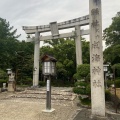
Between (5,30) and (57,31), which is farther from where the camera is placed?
(5,30)

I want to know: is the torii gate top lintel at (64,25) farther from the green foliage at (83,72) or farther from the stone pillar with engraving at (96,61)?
the stone pillar with engraving at (96,61)

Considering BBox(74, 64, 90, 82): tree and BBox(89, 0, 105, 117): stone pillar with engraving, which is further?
BBox(74, 64, 90, 82): tree

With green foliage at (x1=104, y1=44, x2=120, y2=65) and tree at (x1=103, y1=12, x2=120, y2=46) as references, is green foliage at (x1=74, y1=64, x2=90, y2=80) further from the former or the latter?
tree at (x1=103, y1=12, x2=120, y2=46)

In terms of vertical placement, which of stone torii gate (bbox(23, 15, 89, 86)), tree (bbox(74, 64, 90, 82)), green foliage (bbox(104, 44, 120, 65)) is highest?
stone torii gate (bbox(23, 15, 89, 86))

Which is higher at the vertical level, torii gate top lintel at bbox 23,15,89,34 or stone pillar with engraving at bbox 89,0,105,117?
torii gate top lintel at bbox 23,15,89,34

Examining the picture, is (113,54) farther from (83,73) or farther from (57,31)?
(83,73)

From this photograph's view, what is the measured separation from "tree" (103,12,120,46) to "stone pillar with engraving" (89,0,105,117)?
11.2m

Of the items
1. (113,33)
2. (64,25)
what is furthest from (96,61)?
(113,33)

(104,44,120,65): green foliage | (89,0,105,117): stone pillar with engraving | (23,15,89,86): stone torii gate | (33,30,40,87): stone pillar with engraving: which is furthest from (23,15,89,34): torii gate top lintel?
(89,0,105,117): stone pillar with engraving

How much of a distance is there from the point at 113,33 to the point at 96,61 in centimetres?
1246

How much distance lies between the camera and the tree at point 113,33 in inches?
737

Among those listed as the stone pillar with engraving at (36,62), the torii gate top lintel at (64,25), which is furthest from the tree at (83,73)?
the stone pillar with engraving at (36,62)

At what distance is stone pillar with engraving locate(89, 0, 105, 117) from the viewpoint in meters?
7.68

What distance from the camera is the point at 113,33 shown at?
19.3m
